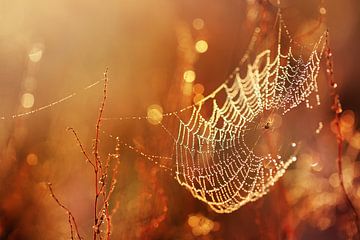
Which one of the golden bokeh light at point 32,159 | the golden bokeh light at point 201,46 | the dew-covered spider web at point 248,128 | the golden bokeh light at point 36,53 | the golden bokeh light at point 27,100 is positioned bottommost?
the dew-covered spider web at point 248,128

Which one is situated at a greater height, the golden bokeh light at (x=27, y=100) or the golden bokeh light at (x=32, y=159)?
the golden bokeh light at (x=27, y=100)

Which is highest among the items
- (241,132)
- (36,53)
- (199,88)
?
(36,53)

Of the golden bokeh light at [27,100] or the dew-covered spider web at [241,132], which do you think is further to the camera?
the golden bokeh light at [27,100]

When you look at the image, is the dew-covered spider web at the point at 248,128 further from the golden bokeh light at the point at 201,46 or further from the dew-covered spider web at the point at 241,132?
the golden bokeh light at the point at 201,46

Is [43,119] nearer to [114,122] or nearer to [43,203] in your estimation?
[114,122]

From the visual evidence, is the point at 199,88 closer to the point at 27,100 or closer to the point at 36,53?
the point at 27,100

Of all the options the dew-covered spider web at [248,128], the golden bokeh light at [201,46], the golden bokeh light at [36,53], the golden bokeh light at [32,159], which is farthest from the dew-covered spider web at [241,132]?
the golden bokeh light at [36,53]

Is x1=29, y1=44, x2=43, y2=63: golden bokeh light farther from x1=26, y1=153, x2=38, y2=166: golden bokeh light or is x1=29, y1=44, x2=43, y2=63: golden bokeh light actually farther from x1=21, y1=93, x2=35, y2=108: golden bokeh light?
x1=26, y1=153, x2=38, y2=166: golden bokeh light

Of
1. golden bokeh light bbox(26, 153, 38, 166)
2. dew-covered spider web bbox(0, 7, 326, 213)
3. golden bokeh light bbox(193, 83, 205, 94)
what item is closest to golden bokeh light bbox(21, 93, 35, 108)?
golden bokeh light bbox(26, 153, 38, 166)

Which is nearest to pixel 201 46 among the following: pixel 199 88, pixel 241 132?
pixel 199 88
